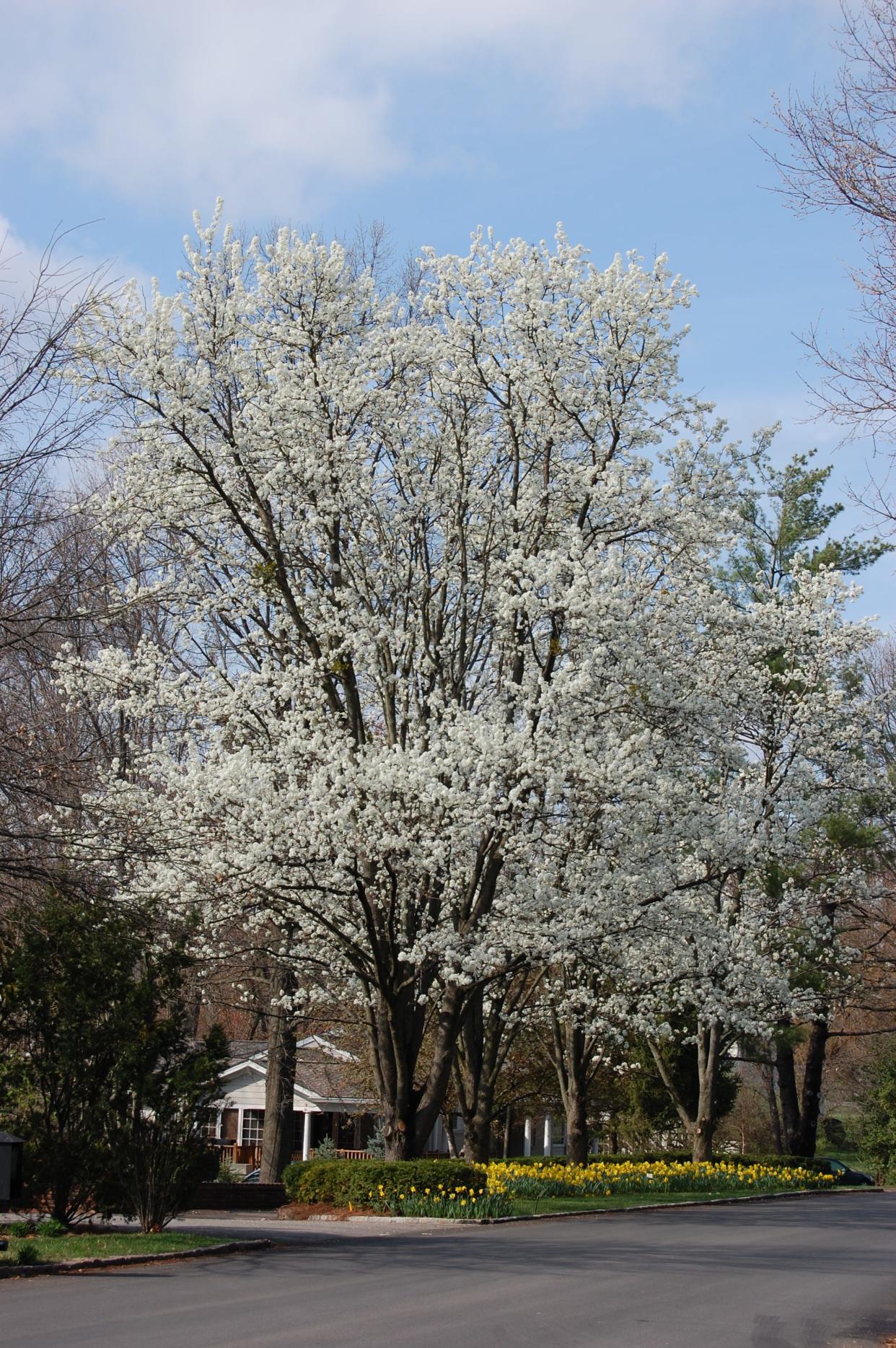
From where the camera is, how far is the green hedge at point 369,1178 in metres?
17.3

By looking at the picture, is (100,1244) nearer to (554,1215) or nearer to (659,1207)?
(554,1215)

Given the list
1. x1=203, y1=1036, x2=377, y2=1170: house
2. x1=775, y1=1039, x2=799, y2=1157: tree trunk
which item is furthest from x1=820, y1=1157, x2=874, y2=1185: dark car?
x1=203, y1=1036, x2=377, y2=1170: house

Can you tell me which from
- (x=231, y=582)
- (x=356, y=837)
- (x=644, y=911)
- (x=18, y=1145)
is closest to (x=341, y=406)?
(x=231, y=582)

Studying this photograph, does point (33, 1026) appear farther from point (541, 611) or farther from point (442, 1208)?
point (541, 611)

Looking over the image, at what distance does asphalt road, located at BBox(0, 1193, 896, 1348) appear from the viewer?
26.8 feet

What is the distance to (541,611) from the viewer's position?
16844 mm

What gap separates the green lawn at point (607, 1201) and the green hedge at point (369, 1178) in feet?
3.86

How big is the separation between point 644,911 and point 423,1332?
387 inches

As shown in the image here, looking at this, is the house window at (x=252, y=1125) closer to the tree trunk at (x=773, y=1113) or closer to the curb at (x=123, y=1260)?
the tree trunk at (x=773, y=1113)

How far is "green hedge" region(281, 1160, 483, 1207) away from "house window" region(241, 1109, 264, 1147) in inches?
811

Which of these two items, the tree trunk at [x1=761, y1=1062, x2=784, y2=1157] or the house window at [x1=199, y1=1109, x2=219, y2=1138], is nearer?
the house window at [x1=199, y1=1109, x2=219, y2=1138]

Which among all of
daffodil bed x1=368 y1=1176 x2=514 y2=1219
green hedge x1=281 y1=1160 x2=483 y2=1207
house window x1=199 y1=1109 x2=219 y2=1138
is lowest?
daffodil bed x1=368 y1=1176 x2=514 y2=1219

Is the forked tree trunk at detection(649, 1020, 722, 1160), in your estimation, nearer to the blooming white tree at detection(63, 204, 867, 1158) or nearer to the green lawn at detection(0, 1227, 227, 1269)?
the blooming white tree at detection(63, 204, 867, 1158)

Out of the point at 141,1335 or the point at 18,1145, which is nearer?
the point at 141,1335
